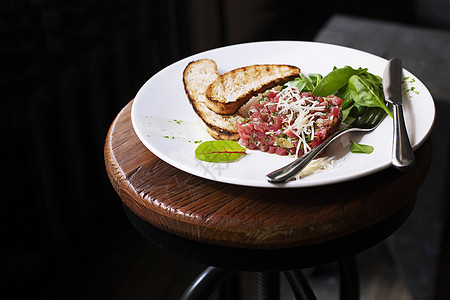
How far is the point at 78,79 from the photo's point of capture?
1.65 m

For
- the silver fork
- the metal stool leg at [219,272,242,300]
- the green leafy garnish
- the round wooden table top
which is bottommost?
the metal stool leg at [219,272,242,300]

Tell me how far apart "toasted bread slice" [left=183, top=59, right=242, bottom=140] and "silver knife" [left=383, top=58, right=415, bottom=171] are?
30 centimetres

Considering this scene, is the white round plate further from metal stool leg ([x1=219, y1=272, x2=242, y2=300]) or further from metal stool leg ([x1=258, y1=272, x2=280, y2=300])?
metal stool leg ([x1=219, y1=272, x2=242, y2=300])

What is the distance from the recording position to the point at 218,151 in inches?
33.5

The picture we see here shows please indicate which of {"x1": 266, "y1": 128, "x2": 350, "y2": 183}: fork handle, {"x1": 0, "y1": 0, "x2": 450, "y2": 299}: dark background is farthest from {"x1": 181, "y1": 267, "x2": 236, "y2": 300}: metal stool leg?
{"x1": 0, "y1": 0, "x2": 450, "y2": 299}: dark background

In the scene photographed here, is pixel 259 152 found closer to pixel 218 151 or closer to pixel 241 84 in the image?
pixel 218 151

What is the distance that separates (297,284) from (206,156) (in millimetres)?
458

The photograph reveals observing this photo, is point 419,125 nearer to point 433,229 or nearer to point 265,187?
point 265,187

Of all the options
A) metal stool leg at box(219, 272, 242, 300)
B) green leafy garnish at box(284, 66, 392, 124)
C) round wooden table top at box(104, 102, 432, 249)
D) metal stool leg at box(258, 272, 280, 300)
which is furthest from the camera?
metal stool leg at box(219, 272, 242, 300)

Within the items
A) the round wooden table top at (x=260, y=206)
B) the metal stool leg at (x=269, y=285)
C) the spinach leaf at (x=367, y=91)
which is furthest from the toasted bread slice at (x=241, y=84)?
the metal stool leg at (x=269, y=285)

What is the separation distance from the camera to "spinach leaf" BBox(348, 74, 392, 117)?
940 millimetres

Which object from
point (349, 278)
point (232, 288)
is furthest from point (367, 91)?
point (232, 288)

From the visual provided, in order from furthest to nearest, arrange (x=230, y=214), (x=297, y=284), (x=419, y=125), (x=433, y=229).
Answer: (x=433, y=229) → (x=297, y=284) → (x=419, y=125) → (x=230, y=214)

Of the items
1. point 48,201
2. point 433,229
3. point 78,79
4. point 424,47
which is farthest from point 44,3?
point 433,229
